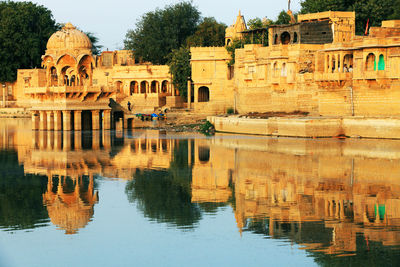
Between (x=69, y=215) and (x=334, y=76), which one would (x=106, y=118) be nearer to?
(x=334, y=76)

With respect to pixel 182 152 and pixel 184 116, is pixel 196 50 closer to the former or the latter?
pixel 184 116

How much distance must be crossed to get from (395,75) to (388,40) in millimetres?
1479

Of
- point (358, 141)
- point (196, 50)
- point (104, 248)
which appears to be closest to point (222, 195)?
point (104, 248)

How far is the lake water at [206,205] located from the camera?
12586 millimetres

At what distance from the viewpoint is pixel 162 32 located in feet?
193

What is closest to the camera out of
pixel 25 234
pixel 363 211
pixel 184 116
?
pixel 25 234

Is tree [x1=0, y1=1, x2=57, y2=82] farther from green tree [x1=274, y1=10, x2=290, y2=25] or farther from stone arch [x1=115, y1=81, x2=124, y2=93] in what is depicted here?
green tree [x1=274, y1=10, x2=290, y2=25]

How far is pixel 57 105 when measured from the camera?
39.5 meters

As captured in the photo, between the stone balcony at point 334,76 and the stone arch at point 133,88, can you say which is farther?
the stone arch at point 133,88

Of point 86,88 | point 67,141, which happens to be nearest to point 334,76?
point 67,141

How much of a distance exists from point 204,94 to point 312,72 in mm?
13612

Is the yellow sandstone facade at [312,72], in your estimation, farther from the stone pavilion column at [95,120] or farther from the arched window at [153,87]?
the arched window at [153,87]

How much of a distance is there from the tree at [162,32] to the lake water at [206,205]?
30058 mm

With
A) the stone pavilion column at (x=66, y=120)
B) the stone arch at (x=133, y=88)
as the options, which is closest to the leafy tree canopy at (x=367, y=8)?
the stone arch at (x=133, y=88)
